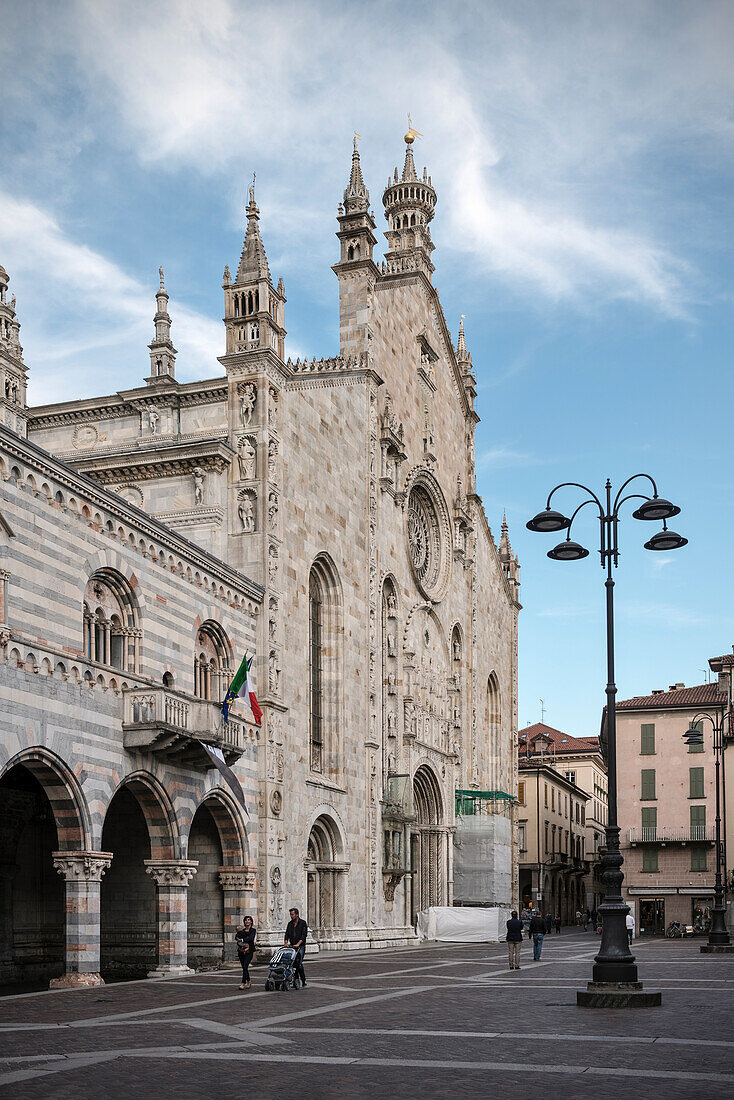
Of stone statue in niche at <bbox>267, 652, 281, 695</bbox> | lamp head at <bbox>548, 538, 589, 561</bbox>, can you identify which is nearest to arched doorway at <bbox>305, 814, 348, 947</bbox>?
stone statue in niche at <bbox>267, 652, 281, 695</bbox>

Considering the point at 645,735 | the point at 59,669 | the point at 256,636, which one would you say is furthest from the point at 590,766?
the point at 59,669

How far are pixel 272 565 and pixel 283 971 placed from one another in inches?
582

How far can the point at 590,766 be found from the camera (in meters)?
116

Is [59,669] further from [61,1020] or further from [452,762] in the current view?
[452,762]

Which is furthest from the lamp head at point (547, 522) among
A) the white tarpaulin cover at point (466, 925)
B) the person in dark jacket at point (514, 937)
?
the white tarpaulin cover at point (466, 925)

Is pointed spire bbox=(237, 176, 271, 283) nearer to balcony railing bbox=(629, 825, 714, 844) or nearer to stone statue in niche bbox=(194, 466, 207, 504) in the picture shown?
stone statue in niche bbox=(194, 466, 207, 504)

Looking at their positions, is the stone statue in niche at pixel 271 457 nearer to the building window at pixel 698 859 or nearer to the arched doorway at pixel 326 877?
the arched doorway at pixel 326 877

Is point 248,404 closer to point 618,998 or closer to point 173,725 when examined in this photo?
point 173,725

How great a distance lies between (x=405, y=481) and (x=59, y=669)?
28397 millimetres

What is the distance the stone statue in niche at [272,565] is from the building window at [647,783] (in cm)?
4473

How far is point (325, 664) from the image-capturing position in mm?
43031

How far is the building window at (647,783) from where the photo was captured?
75.2 meters

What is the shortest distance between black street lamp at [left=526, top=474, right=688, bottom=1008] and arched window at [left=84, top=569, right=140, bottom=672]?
10490 millimetres

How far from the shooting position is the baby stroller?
24891 mm
